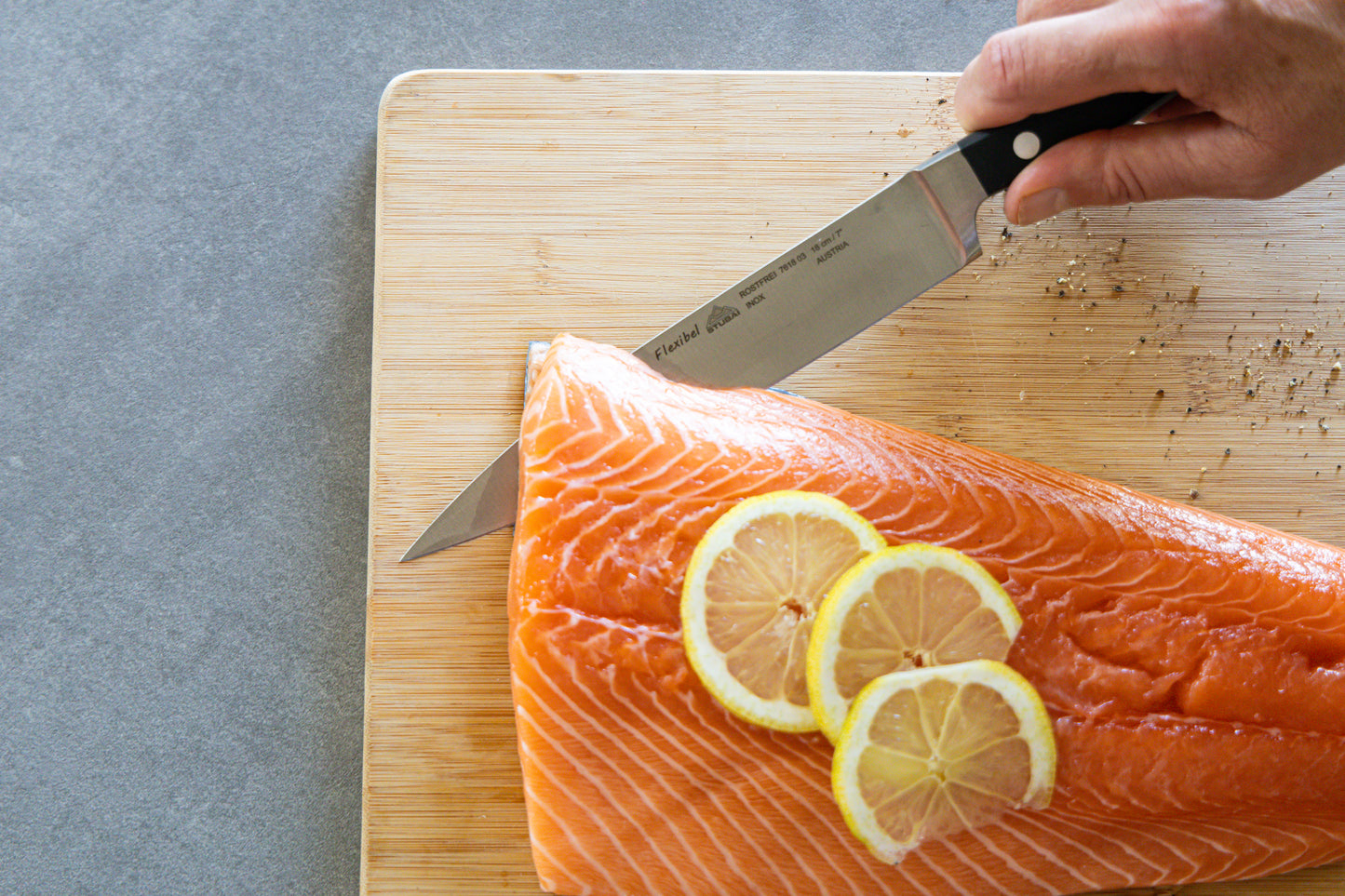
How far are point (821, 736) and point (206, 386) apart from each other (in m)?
2.11

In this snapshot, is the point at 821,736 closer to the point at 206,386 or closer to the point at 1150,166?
the point at 1150,166

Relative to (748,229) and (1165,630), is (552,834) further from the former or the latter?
(748,229)

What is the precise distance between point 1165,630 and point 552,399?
149cm

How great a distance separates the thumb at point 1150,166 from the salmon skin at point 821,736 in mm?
708

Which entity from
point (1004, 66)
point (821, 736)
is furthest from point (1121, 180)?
point (821, 736)

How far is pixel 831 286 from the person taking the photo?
2145 millimetres

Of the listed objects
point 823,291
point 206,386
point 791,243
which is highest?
point 791,243

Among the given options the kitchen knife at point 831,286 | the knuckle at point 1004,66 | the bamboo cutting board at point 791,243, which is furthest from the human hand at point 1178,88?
the bamboo cutting board at point 791,243

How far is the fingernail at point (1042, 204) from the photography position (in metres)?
2.01

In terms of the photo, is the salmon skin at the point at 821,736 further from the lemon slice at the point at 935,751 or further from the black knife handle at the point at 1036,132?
the black knife handle at the point at 1036,132

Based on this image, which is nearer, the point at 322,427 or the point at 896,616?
the point at 896,616

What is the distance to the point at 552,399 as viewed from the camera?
196 centimetres

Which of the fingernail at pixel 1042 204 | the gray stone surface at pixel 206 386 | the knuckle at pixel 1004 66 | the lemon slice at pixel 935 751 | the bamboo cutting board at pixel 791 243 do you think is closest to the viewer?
the lemon slice at pixel 935 751

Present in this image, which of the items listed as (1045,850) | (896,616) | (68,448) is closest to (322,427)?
(68,448)
